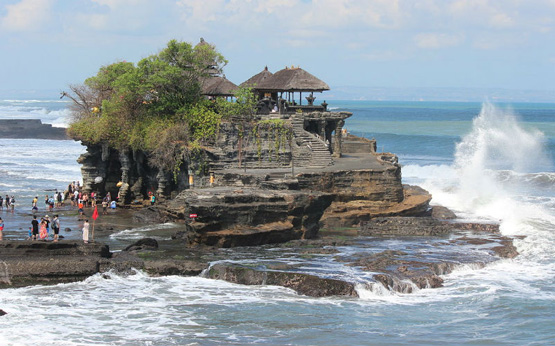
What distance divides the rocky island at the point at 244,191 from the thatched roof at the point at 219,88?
0.26ft

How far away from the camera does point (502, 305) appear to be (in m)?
24.5

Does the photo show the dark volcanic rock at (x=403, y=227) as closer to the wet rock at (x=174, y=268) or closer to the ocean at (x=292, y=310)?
the ocean at (x=292, y=310)

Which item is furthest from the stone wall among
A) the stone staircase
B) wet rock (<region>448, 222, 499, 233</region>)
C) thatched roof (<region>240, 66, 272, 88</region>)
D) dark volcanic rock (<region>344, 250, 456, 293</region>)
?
thatched roof (<region>240, 66, 272, 88</region>)

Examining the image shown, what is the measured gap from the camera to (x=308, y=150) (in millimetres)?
41344

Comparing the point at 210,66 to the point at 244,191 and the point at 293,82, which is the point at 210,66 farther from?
the point at 244,191

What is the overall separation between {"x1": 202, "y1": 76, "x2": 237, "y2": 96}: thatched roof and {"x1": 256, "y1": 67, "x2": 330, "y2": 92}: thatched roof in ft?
5.81

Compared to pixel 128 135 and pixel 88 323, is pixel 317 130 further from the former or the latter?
pixel 88 323

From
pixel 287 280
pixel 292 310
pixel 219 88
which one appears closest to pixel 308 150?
pixel 219 88

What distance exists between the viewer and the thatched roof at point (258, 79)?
46.3 meters

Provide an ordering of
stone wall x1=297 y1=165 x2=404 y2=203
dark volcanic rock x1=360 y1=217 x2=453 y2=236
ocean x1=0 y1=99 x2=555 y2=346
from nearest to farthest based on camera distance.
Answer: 1. ocean x1=0 y1=99 x2=555 y2=346
2. dark volcanic rock x1=360 y1=217 x2=453 y2=236
3. stone wall x1=297 y1=165 x2=404 y2=203

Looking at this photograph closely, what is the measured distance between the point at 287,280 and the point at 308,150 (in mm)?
16368

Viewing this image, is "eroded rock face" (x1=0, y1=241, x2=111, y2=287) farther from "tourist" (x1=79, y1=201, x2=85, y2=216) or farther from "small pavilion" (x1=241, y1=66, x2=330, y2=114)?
"small pavilion" (x1=241, y1=66, x2=330, y2=114)

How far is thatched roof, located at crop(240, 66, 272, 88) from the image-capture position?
4631 cm

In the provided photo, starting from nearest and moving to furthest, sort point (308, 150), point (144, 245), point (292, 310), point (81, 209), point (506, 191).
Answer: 1. point (292, 310)
2. point (144, 245)
3. point (81, 209)
4. point (308, 150)
5. point (506, 191)
